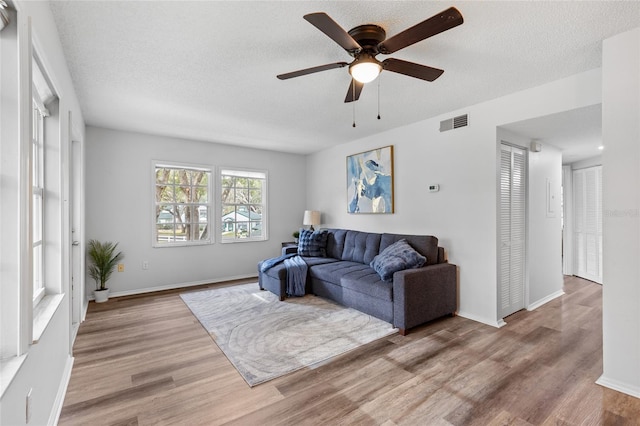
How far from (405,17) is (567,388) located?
9.48 feet

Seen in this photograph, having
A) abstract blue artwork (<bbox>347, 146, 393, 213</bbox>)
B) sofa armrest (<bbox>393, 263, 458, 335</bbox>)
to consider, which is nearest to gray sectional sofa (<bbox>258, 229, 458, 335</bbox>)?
sofa armrest (<bbox>393, 263, 458, 335</bbox>)

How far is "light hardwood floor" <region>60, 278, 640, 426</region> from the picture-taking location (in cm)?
188

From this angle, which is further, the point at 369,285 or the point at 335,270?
the point at 335,270

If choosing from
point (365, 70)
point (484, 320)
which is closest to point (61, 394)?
point (365, 70)

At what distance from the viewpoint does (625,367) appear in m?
2.15

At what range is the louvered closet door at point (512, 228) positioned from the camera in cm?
349

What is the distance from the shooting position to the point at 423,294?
10.7 feet

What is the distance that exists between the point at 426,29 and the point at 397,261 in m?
2.42

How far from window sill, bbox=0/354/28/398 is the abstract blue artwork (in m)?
4.11

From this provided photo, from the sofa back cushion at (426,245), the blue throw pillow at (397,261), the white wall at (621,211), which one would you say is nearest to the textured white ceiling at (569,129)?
the white wall at (621,211)

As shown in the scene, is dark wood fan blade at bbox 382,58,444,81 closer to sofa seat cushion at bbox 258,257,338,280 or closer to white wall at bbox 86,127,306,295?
sofa seat cushion at bbox 258,257,338,280

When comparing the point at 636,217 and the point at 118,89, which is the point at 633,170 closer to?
the point at 636,217

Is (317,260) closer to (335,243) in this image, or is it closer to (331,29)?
(335,243)

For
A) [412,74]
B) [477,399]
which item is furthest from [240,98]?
[477,399]
